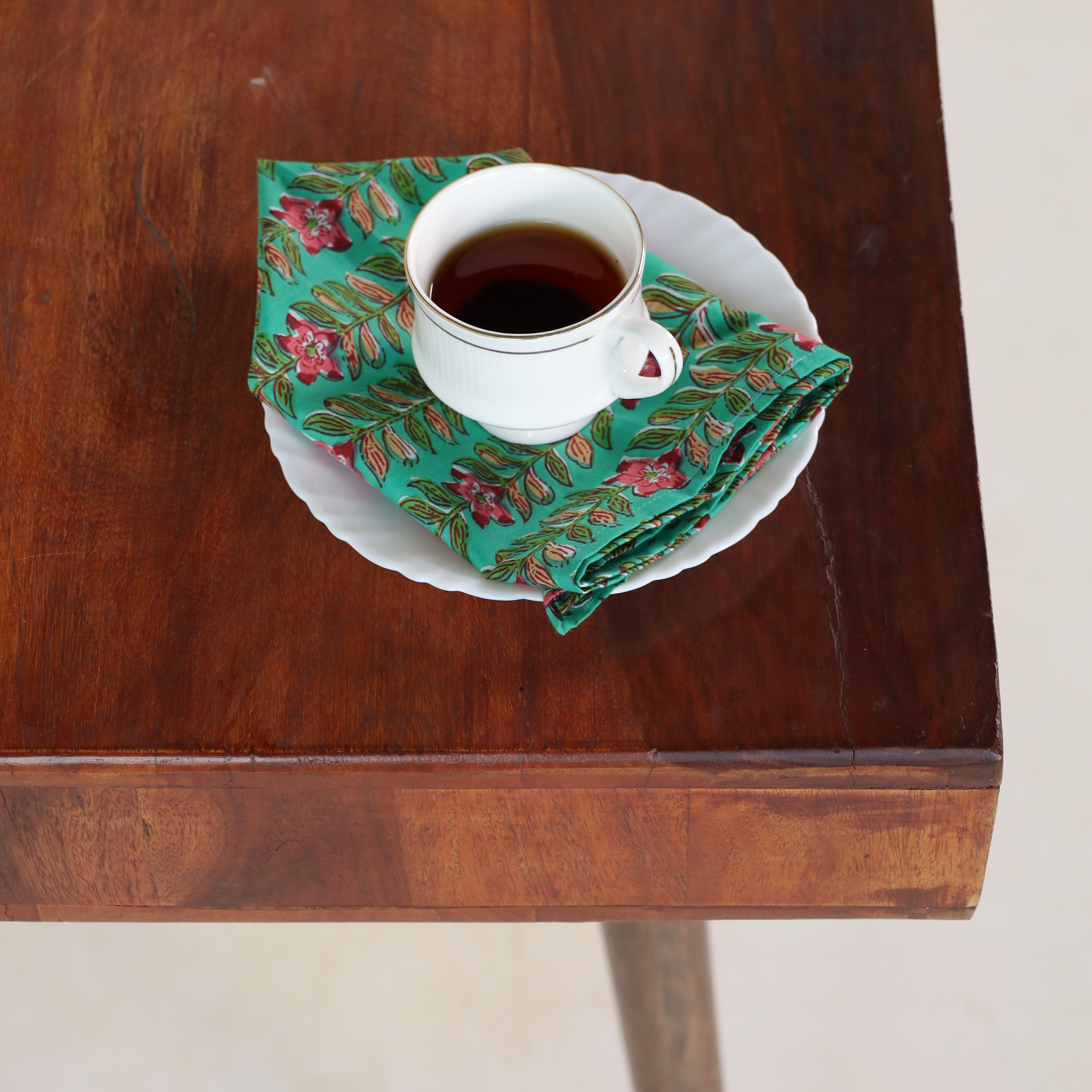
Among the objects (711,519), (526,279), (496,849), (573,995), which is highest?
(526,279)

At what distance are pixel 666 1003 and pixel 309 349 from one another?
0.42 m

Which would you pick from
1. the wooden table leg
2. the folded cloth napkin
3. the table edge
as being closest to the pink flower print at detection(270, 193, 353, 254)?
the folded cloth napkin

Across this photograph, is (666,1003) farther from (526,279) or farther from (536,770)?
(526,279)

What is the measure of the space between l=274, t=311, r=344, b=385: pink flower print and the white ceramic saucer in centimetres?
2

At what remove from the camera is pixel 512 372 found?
455mm

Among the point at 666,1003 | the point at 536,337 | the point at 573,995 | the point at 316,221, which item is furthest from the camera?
the point at 573,995

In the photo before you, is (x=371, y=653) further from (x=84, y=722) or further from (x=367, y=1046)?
(x=367, y=1046)

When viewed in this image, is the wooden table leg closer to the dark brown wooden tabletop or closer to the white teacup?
the dark brown wooden tabletop

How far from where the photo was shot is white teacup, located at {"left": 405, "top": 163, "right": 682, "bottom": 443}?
450 millimetres

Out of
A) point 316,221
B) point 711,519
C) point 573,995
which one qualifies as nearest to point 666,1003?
point 573,995

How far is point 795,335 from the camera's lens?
0.50 metres

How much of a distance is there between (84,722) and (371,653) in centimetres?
12

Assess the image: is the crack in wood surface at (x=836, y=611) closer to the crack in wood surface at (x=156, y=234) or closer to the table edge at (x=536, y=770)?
the table edge at (x=536, y=770)

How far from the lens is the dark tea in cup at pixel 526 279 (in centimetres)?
50
